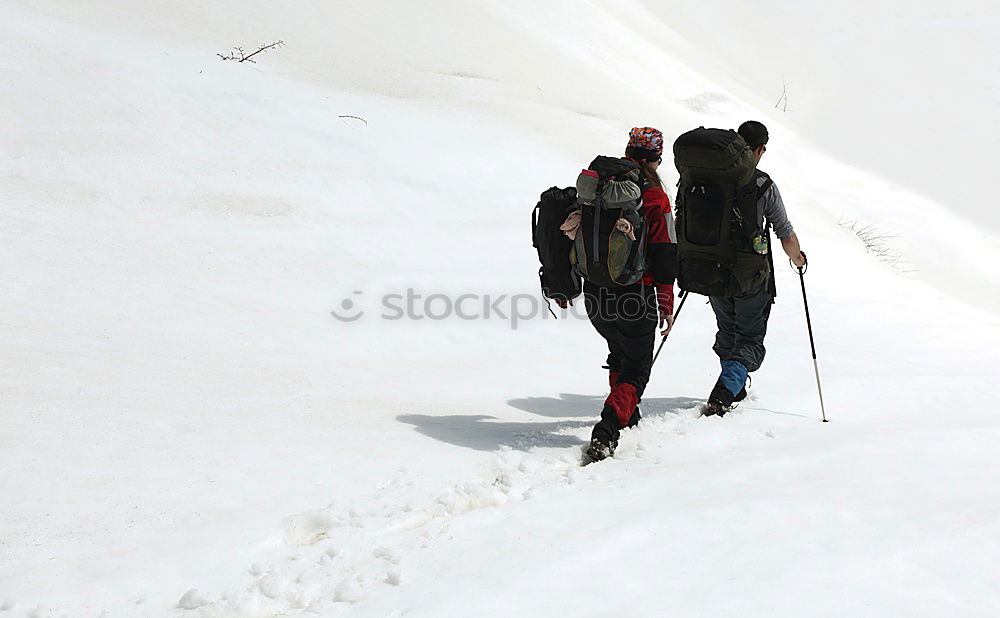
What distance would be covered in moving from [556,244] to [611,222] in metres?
0.37

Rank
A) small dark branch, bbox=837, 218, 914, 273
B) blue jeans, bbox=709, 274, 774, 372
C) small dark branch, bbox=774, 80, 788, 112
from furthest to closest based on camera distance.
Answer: small dark branch, bbox=774, 80, 788, 112 < small dark branch, bbox=837, 218, 914, 273 < blue jeans, bbox=709, 274, 774, 372

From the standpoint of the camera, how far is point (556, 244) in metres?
4.64

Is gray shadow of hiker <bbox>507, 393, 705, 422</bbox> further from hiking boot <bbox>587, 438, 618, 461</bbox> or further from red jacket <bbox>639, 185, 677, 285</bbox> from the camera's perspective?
red jacket <bbox>639, 185, 677, 285</bbox>

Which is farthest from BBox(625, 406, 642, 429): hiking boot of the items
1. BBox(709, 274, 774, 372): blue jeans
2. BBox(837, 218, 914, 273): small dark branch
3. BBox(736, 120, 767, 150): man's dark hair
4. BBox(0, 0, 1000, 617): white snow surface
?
BBox(837, 218, 914, 273): small dark branch

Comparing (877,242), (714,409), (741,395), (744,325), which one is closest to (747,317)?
(744,325)

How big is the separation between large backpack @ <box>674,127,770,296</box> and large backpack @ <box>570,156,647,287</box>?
61 centimetres

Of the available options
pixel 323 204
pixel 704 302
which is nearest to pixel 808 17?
pixel 704 302

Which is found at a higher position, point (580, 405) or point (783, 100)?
point (783, 100)

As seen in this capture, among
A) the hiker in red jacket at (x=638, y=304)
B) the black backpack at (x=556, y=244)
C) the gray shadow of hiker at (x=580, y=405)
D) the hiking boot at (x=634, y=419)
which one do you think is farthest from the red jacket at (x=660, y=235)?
the gray shadow of hiker at (x=580, y=405)

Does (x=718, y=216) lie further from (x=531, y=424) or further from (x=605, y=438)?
(x=531, y=424)

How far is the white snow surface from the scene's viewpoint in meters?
2.99

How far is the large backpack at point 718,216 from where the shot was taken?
191 inches

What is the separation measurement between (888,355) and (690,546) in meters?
4.72

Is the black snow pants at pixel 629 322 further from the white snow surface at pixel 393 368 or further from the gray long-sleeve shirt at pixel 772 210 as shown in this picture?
the gray long-sleeve shirt at pixel 772 210
